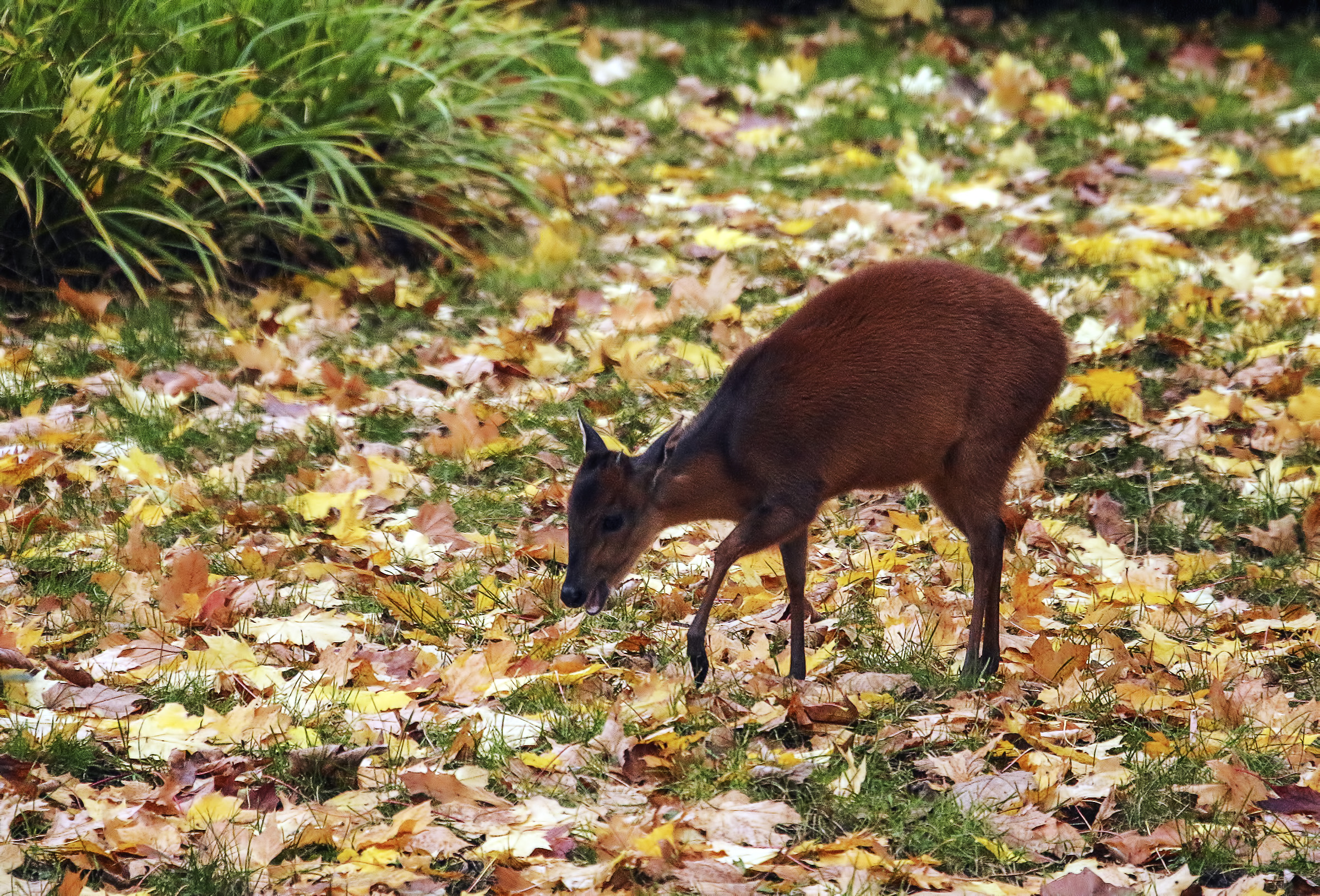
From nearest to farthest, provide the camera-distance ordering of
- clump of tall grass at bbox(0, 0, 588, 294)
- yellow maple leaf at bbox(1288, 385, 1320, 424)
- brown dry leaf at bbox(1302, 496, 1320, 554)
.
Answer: brown dry leaf at bbox(1302, 496, 1320, 554) < yellow maple leaf at bbox(1288, 385, 1320, 424) < clump of tall grass at bbox(0, 0, 588, 294)

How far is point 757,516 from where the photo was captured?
12.6ft

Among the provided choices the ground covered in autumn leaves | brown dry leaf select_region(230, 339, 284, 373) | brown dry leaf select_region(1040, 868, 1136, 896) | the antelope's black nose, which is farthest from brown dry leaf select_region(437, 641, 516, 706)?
brown dry leaf select_region(230, 339, 284, 373)

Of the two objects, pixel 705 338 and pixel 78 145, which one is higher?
pixel 78 145

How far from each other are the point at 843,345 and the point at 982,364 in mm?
357

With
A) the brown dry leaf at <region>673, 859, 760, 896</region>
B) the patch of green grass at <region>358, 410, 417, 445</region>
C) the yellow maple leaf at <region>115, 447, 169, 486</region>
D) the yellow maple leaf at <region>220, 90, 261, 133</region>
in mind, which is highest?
Answer: the yellow maple leaf at <region>220, 90, 261, 133</region>

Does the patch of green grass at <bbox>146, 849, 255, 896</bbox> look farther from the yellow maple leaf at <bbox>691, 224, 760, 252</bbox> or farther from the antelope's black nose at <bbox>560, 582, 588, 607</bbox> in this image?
the yellow maple leaf at <bbox>691, 224, 760, 252</bbox>

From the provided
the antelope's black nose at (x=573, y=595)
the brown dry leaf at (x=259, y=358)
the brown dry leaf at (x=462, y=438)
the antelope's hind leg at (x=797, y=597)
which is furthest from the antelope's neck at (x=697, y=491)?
the brown dry leaf at (x=259, y=358)

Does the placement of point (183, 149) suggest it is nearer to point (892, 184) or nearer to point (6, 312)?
point (6, 312)

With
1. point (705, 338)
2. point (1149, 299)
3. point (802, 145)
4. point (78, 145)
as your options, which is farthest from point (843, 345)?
point (802, 145)

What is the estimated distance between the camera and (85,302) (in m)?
6.22

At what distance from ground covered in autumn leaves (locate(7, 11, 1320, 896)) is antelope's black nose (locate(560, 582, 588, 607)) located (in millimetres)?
184

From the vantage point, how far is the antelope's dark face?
379 cm

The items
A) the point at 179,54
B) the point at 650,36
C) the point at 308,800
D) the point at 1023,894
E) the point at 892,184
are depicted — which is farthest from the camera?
the point at 650,36

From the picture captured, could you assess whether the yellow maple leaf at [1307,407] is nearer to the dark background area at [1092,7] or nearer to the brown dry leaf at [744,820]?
the brown dry leaf at [744,820]
